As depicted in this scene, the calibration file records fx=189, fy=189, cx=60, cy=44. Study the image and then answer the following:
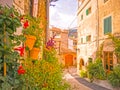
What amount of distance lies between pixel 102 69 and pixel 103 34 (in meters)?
2.94

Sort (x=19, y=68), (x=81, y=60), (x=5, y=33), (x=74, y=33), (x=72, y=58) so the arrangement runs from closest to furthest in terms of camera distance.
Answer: (x=5, y=33) → (x=19, y=68) → (x=81, y=60) → (x=72, y=58) → (x=74, y=33)

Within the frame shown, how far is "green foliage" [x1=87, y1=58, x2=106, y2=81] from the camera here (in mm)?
15135

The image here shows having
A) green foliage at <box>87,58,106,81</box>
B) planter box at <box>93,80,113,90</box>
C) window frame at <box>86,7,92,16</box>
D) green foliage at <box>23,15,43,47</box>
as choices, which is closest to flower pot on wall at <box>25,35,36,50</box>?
green foliage at <box>23,15,43,47</box>

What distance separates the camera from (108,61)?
1484cm

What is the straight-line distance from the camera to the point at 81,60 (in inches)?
931

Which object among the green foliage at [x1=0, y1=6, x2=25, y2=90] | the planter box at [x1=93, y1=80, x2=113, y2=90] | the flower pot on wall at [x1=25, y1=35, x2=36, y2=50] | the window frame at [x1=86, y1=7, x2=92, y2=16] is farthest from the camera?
the window frame at [x1=86, y1=7, x2=92, y2=16]

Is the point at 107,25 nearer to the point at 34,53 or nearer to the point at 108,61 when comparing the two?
the point at 108,61

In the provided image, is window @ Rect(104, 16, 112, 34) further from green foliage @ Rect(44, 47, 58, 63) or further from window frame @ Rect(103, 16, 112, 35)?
green foliage @ Rect(44, 47, 58, 63)

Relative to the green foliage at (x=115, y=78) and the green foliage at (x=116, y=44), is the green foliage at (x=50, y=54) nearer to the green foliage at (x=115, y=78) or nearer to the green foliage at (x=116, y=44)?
the green foliage at (x=115, y=78)

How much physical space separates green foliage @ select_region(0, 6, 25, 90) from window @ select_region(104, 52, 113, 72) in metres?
A: 13.1

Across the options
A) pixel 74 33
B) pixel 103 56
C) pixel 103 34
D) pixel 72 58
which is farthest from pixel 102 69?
pixel 74 33

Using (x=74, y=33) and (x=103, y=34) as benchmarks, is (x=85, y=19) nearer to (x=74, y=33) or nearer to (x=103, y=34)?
(x=103, y=34)

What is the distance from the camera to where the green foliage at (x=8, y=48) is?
203 cm

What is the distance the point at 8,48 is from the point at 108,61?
1358 cm
